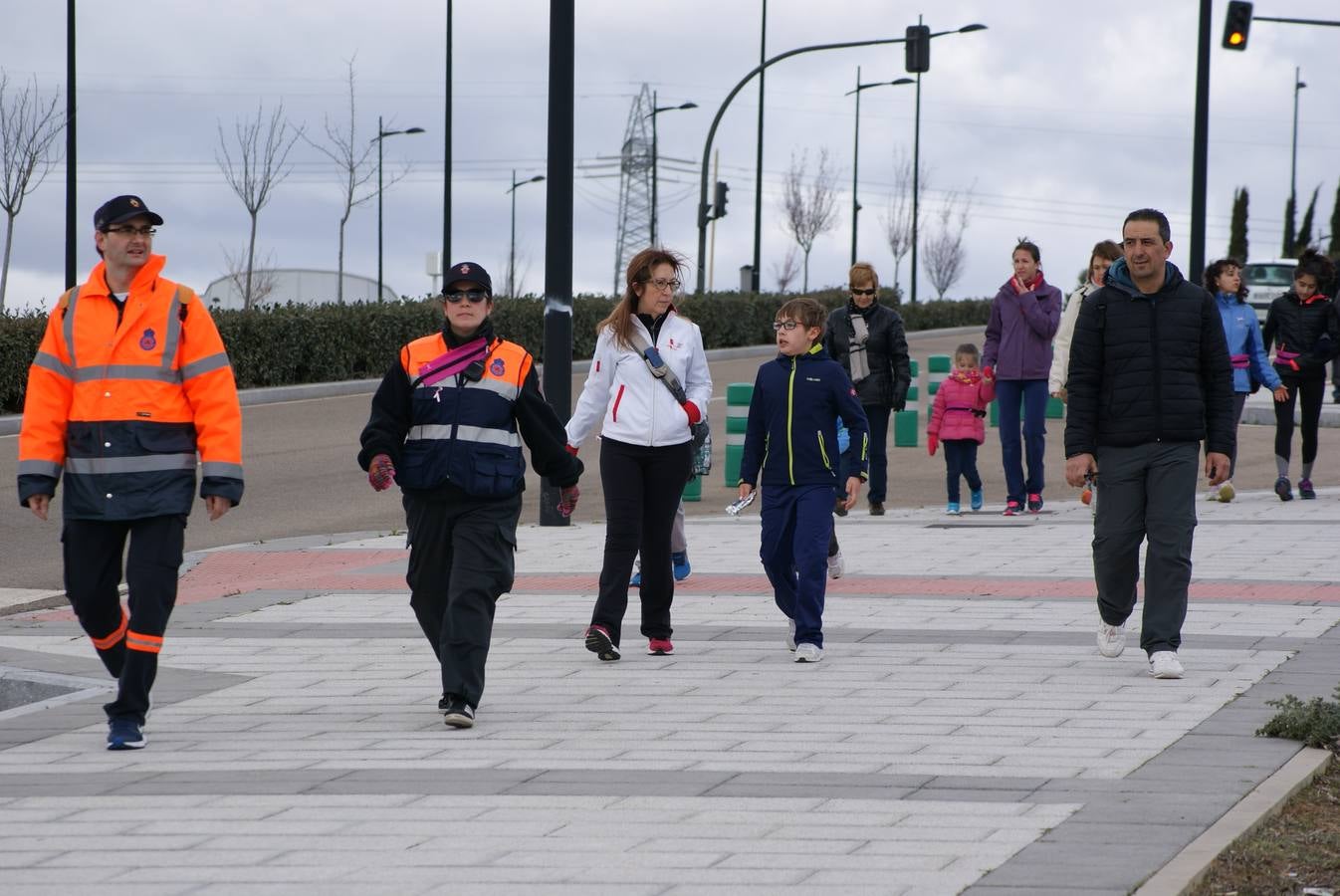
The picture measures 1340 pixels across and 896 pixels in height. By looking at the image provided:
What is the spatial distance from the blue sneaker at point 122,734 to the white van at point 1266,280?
42.0 meters

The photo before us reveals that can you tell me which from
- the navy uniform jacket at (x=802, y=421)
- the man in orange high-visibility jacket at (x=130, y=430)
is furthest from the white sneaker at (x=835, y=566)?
the man in orange high-visibility jacket at (x=130, y=430)

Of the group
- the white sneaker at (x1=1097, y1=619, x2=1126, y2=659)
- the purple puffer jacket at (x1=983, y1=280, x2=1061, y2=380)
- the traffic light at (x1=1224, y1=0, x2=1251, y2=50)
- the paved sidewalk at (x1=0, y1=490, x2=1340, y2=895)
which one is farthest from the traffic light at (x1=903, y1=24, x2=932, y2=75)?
the white sneaker at (x1=1097, y1=619, x2=1126, y2=659)

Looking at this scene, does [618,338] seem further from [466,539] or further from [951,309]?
[951,309]

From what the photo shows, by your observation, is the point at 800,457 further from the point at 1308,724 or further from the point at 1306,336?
the point at 1306,336

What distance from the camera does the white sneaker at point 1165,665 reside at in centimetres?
777

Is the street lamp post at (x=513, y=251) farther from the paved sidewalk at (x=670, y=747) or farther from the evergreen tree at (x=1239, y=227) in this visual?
the paved sidewalk at (x=670, y=747)

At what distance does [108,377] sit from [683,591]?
4637mm

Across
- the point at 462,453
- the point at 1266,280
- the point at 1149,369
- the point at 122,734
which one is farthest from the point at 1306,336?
the point at 1266,280

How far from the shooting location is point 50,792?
19.7 feet

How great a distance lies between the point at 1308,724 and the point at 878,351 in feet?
24.9

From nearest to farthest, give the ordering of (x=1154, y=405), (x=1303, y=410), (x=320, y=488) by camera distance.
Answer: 1. (x=1154, y=405)
2. (x=1303, y=410)
3. (x=320, y=488)

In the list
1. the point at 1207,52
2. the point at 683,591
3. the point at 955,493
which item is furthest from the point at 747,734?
the point at 1207,52

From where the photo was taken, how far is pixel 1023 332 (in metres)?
14.1

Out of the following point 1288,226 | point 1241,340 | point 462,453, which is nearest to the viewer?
point 462,453
